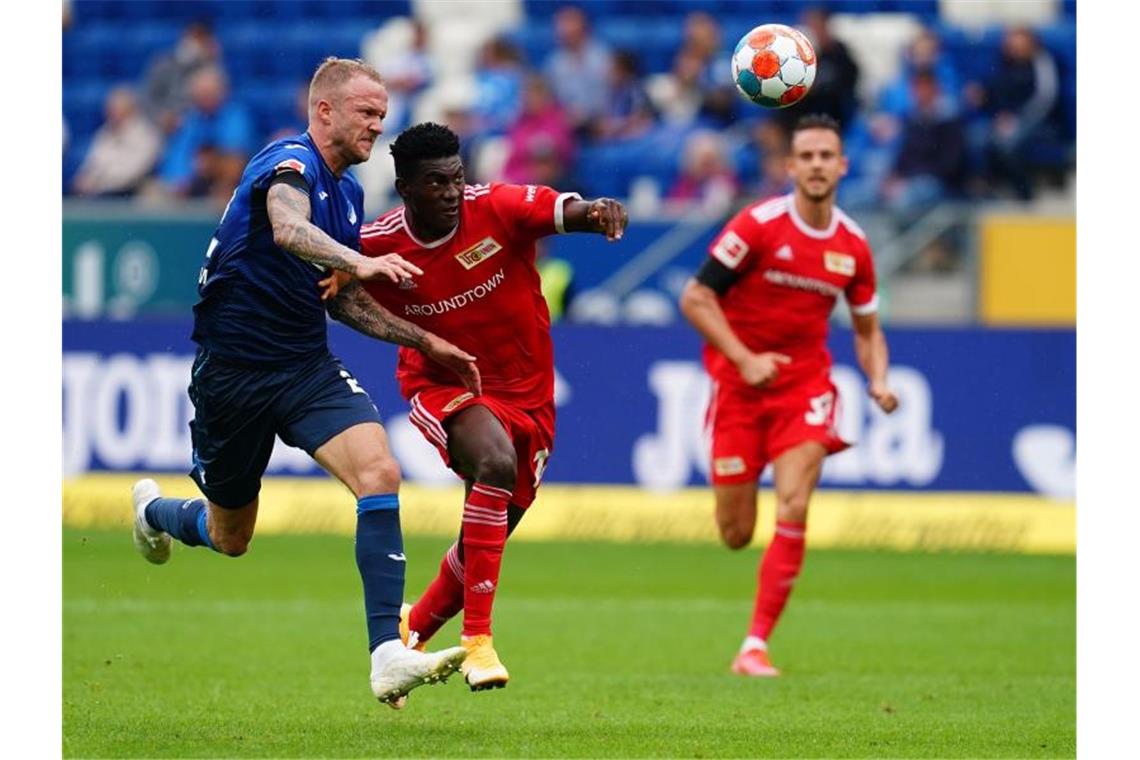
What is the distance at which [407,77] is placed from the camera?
2062cm

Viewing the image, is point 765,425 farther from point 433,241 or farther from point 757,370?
point 433,241

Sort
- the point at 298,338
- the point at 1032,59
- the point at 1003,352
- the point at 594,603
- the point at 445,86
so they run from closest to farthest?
the point at 298,338
the point at 594,603
the point at 1003,352
the point at 1032,59
the point at 445,86

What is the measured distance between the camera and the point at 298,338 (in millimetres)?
8352

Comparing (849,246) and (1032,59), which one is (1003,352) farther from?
(849,246)

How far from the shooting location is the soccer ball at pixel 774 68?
895cm

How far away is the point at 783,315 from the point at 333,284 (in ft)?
12.3

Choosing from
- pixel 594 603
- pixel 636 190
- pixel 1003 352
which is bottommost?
pixel 594 603

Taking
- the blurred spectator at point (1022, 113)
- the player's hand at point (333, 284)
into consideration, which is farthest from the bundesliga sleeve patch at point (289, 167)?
the blurred spectator at point (1022, 113)

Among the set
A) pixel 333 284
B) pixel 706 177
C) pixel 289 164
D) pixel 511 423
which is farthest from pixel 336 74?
pixel 706 177

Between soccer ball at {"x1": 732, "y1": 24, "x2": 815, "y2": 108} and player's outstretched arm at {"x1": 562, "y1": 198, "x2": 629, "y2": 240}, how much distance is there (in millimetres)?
1112

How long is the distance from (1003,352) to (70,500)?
769cm

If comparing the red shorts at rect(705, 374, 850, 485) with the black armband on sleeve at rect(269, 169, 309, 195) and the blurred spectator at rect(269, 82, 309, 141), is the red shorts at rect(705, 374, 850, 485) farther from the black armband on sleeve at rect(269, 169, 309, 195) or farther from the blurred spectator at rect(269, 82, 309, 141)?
the blurred spectator at rect(269, 82, 309, 141)

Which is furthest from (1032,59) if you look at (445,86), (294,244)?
(294,244)

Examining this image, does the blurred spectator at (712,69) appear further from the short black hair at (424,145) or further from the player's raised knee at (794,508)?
the short black hair at (424,145)
